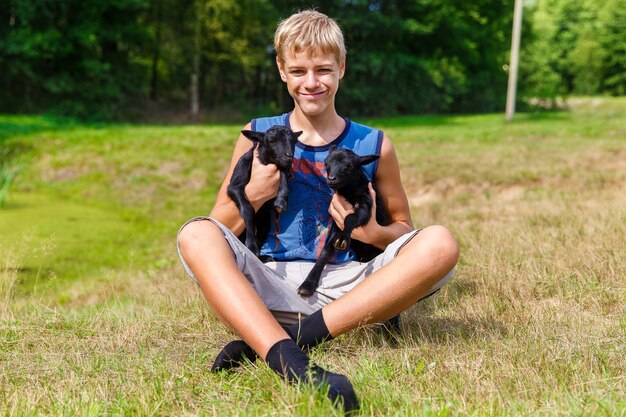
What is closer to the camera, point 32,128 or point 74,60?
point 32,128

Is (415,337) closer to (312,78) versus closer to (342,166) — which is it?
(342,166)

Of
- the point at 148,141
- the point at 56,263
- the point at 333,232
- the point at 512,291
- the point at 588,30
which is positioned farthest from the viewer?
the point at 588,30

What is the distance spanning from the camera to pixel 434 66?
113ft

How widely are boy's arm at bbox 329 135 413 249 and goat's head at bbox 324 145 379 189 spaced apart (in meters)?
0.17

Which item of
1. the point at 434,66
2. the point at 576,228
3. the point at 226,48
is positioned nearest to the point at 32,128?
the point at 226,48

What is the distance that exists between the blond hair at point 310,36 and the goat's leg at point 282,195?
0.69 metres

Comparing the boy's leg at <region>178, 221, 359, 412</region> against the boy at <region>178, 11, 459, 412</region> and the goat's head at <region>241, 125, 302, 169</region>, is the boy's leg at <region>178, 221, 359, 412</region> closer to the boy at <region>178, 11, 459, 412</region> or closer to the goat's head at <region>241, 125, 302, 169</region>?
the boy at <region>178, 11, 459, 412</region>

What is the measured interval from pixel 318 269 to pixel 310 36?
123 centimetres

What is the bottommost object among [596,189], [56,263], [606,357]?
[56,263]

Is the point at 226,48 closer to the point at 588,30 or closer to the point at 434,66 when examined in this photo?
the point at 434,66

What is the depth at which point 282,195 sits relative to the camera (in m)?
3.45

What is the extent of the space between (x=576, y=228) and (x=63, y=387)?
467 centimetres

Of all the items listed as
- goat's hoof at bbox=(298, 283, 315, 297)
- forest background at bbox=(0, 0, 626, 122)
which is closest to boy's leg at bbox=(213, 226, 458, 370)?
goat's hoof at bbox=(298, 283, 315, 297)

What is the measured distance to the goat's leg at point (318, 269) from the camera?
3.33 m
